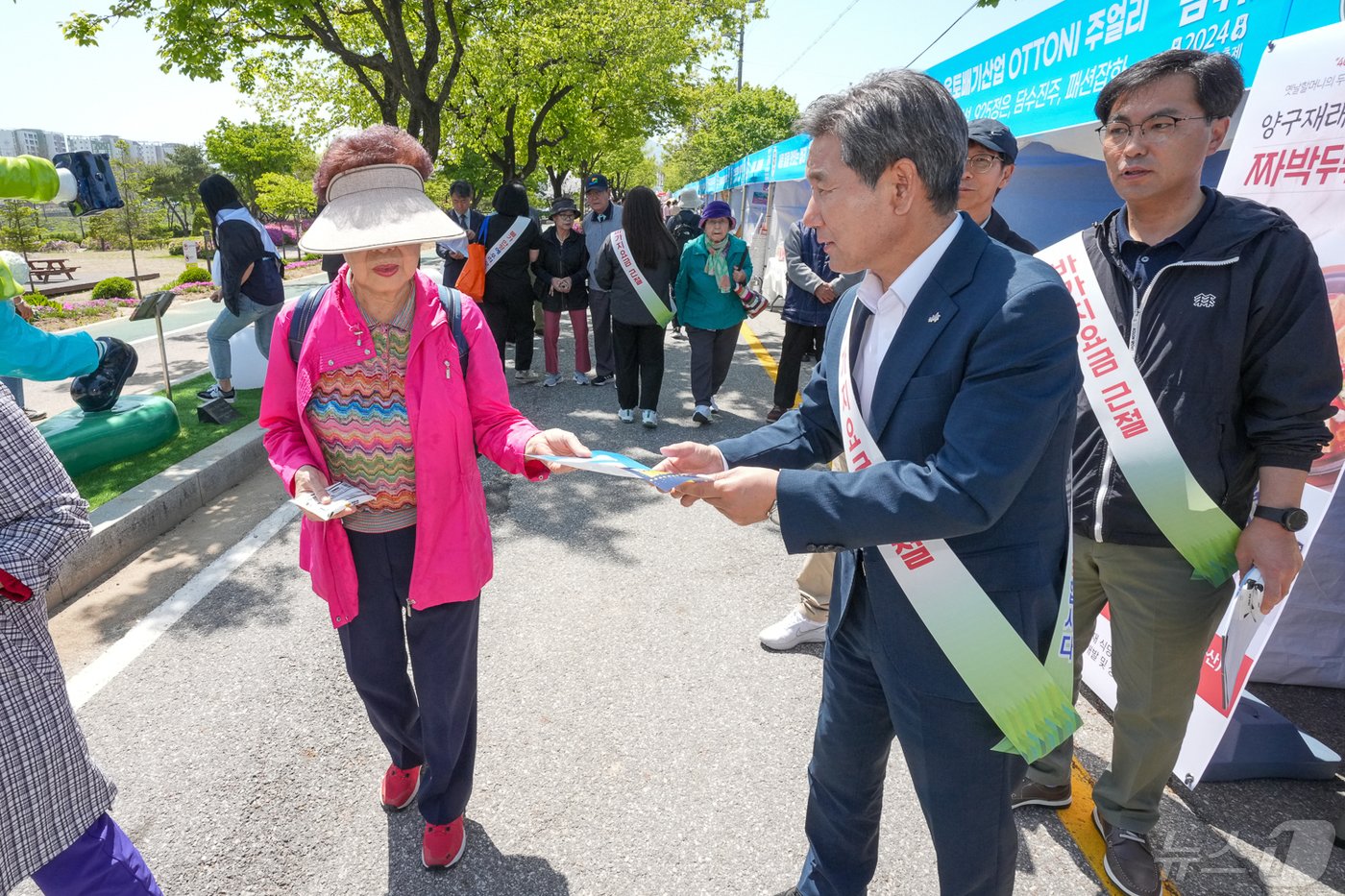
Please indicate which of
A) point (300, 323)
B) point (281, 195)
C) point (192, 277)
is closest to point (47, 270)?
point (192, 277)

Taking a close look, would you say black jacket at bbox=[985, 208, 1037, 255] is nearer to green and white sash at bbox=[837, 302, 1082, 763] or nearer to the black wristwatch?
the black wristwatch

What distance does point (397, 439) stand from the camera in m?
2.03

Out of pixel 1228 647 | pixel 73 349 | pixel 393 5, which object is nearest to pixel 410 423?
pixel 1228 647

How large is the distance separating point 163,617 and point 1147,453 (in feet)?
12.9

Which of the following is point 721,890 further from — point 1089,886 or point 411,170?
point 411,170

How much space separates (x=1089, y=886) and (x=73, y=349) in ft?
17.7

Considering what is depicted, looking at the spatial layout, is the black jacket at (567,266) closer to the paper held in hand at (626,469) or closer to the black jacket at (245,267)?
the black jacket at (245,267)

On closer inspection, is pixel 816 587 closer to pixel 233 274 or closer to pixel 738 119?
pixel 233 274

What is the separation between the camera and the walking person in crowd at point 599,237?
7.34 m

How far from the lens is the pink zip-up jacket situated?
1980mm

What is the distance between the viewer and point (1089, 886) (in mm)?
2225

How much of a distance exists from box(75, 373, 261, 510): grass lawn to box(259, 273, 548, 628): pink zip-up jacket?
9.63 ft

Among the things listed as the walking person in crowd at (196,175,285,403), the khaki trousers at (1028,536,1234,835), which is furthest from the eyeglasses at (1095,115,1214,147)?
the walking person in crowd at (196,175,285,403)

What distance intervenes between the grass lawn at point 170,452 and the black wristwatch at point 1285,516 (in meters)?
4.99
